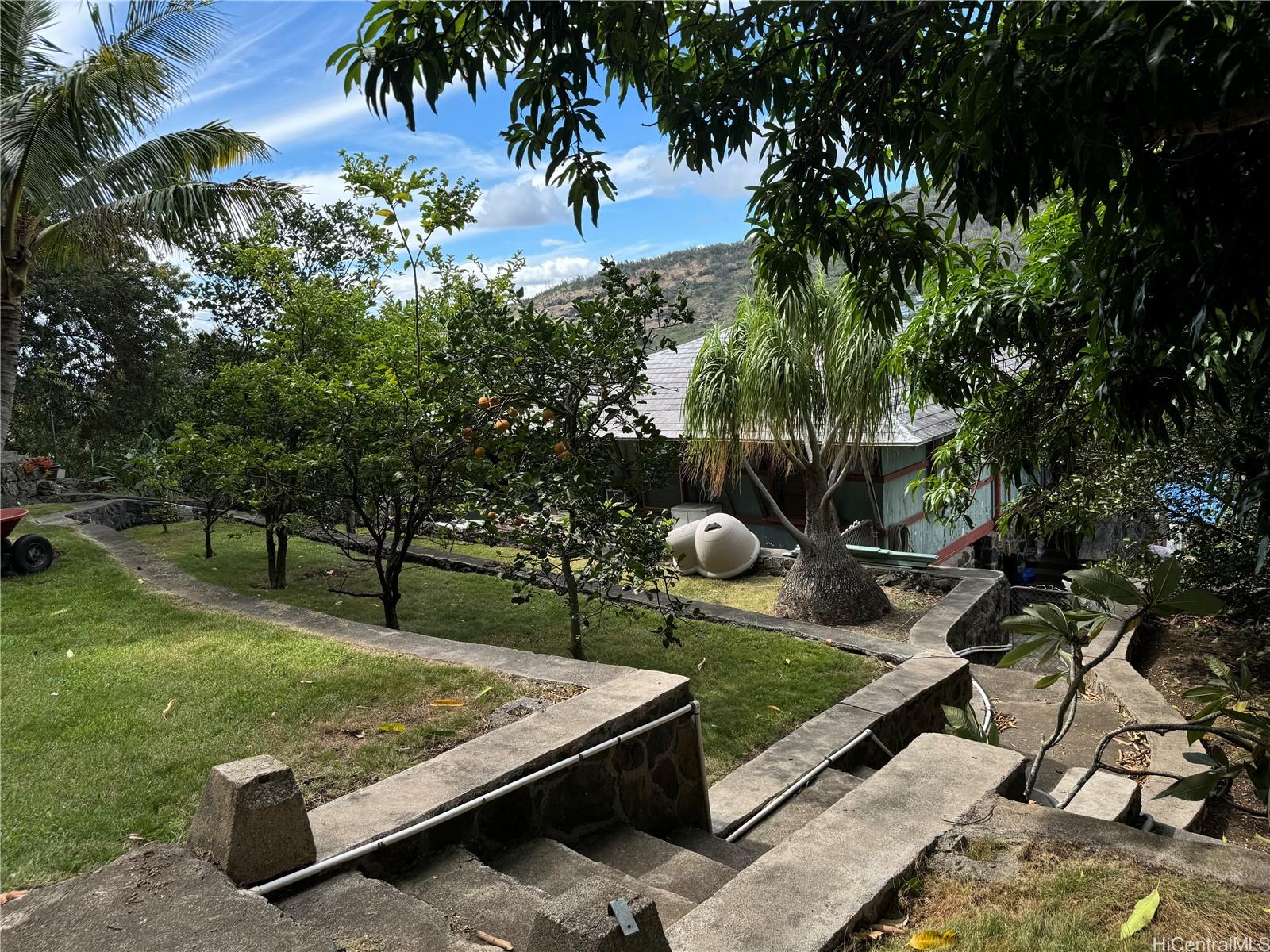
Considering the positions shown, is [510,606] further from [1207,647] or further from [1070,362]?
[1207,647]

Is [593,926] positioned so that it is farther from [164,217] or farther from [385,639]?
[164,217]

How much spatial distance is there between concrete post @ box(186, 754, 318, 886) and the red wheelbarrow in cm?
835

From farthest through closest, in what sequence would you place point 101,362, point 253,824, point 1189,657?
point 101,362
point 1189,657
point 253,824

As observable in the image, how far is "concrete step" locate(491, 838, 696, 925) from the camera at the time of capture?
317 centimetres

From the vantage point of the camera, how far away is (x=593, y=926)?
2010mm

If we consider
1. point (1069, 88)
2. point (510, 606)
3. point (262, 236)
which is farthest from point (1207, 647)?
point (262, 236)

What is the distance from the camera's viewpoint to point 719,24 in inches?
146

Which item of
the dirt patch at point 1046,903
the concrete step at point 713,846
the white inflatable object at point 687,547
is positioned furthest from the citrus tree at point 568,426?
the white inflatable object at point 687,547

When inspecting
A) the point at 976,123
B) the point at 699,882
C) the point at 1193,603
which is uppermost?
the point at 976,123

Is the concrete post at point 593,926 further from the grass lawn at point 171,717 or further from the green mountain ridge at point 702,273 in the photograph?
the green mountain ridge at point 702,273

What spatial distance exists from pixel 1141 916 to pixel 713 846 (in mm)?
2313

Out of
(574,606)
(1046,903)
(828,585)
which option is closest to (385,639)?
(574,606)

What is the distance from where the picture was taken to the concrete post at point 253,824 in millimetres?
2682

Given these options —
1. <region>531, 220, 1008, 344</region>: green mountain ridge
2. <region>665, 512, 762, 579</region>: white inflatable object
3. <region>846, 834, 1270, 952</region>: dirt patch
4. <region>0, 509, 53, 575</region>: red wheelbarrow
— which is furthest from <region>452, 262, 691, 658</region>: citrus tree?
<region>531, 220, 1008, 344</region>: green mountain ridge
